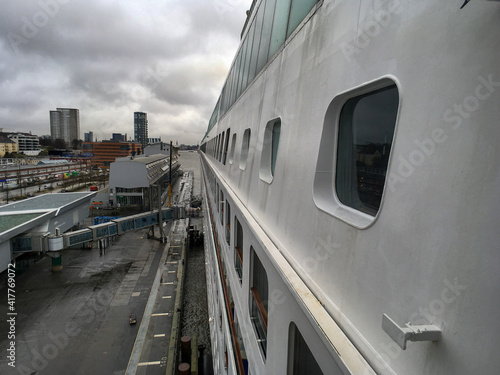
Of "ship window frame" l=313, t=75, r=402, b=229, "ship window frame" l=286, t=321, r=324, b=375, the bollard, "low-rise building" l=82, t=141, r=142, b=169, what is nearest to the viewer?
"ship window frame" l=313, t=75, r=402, b=229

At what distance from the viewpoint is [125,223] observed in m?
18.1

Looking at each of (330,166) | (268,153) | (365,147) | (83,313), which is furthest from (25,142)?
(365,147)

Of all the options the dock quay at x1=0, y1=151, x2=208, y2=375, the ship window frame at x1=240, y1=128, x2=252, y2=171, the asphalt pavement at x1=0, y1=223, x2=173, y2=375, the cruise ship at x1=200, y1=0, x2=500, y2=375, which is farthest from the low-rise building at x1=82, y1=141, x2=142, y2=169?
the cruise ship at x1=200, y1=0, x2=500, y2=375

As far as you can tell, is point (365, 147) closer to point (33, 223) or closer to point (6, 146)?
point (33, 223)

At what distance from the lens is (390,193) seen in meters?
1.18

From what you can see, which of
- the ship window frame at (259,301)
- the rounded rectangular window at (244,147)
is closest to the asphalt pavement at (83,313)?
the ship window frame at (259,301)

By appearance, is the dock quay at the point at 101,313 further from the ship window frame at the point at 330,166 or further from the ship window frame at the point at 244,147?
the ship window frame at the point at 330,166

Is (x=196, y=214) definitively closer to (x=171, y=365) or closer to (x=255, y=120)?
(x=171, y=365)

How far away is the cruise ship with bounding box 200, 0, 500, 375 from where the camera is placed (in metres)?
0.84

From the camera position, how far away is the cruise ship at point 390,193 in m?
0.84

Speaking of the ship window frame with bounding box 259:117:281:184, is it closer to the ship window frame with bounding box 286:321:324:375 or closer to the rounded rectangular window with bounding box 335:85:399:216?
the rounded rectangular window with bounding box 335:85:399:216

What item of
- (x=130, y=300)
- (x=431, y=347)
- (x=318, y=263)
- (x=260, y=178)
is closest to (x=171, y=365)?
(x=130, y=300)

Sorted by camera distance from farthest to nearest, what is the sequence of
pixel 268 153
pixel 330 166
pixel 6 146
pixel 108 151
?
pixel 6 146
pixel 108 151
pixel 268 153
pixel 330 166

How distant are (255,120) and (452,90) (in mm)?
2978
